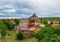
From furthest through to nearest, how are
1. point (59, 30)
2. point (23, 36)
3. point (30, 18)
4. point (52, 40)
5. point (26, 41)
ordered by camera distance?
1. point (30, 18)
2. point (23, 36)
3. point (26, 41)
4. point (59, 30)
5. point (52, 40)

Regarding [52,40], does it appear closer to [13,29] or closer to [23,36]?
[23,36]

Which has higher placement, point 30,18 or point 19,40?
point 30,18

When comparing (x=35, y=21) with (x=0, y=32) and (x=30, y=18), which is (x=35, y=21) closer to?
(x=30, y=18)

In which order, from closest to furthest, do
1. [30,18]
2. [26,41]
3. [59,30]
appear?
[59,30], [26,41], [30,18]

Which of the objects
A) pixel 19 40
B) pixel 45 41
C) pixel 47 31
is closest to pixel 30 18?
pixel 19 40

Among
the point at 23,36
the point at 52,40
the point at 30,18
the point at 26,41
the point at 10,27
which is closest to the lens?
the point at 52,40

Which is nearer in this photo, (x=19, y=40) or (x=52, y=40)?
(x=52, y=40)

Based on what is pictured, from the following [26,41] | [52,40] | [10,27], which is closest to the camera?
[52,40]

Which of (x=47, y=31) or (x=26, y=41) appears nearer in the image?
(x=47, y=31)

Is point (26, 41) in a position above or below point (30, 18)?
below

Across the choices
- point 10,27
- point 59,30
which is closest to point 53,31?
point 59,30
